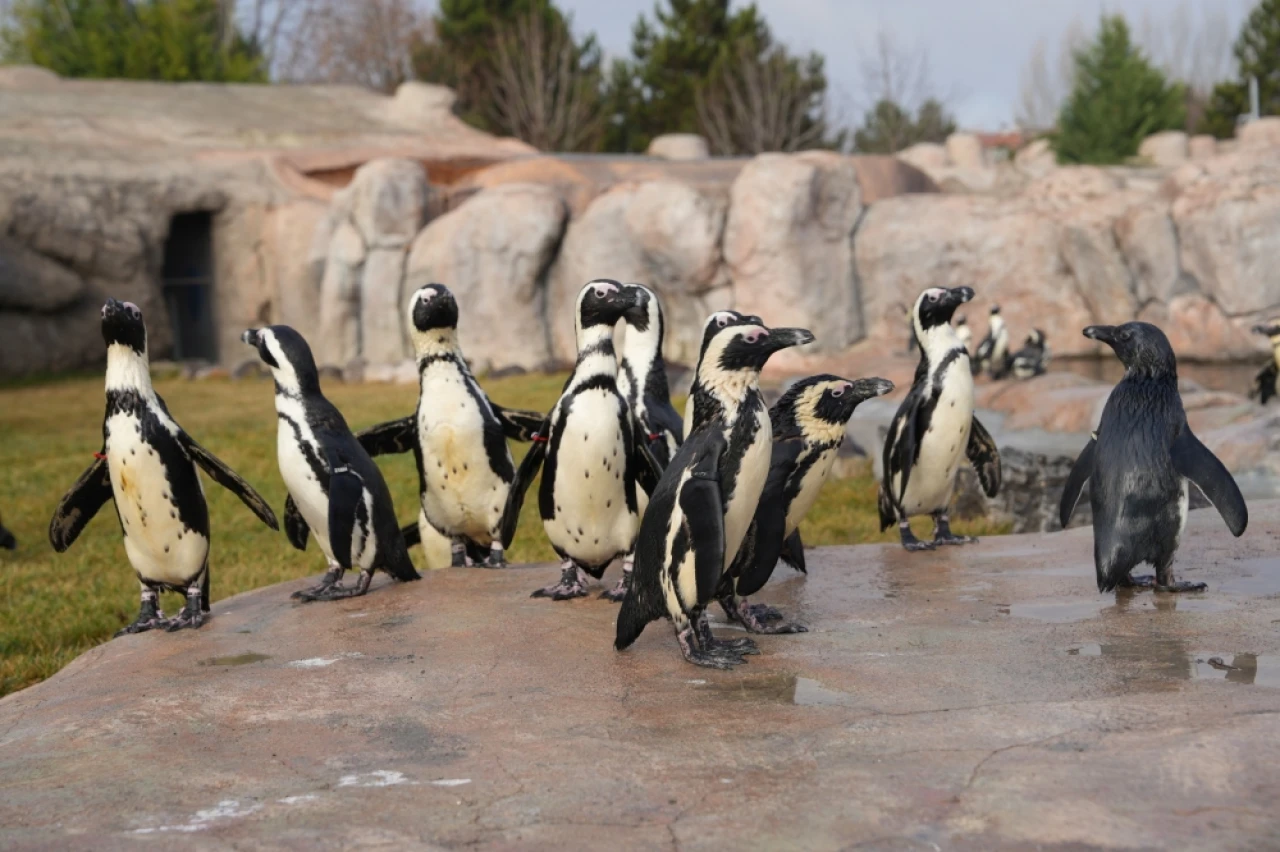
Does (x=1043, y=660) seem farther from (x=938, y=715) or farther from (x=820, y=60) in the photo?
(x=820, y=60)

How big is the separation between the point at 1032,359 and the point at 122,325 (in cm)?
1192

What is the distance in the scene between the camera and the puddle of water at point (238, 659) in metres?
4.18

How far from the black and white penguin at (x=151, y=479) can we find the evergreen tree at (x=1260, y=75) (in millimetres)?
42470

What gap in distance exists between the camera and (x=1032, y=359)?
14938 millimetres

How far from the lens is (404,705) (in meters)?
3.50

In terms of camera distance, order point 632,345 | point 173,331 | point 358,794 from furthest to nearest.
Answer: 1. point 173,331
2. point 632,345
3. point 358,794

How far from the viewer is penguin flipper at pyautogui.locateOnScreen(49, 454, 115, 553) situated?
5.05m

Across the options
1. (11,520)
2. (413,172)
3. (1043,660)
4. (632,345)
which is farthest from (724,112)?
(1043,660)

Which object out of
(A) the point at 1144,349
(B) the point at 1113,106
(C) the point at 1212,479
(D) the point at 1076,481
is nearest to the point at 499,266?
(D) the point at 1076,481

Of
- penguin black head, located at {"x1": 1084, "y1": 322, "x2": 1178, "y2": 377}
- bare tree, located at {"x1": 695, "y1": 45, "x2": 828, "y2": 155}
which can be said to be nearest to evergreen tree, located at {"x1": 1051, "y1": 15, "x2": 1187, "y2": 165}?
bare tree, located at {"x1": 695, "y1": 45, "x2": 828, "y2": 155}

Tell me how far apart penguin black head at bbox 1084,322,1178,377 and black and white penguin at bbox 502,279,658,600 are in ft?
5.56

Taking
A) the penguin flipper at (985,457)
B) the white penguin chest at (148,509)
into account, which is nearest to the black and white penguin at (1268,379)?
the penguin flipper at (985,457)

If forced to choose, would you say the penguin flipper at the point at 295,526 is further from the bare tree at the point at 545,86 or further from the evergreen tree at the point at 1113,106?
the evergreen tree at the point at 1113,106

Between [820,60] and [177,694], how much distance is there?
122 feet
